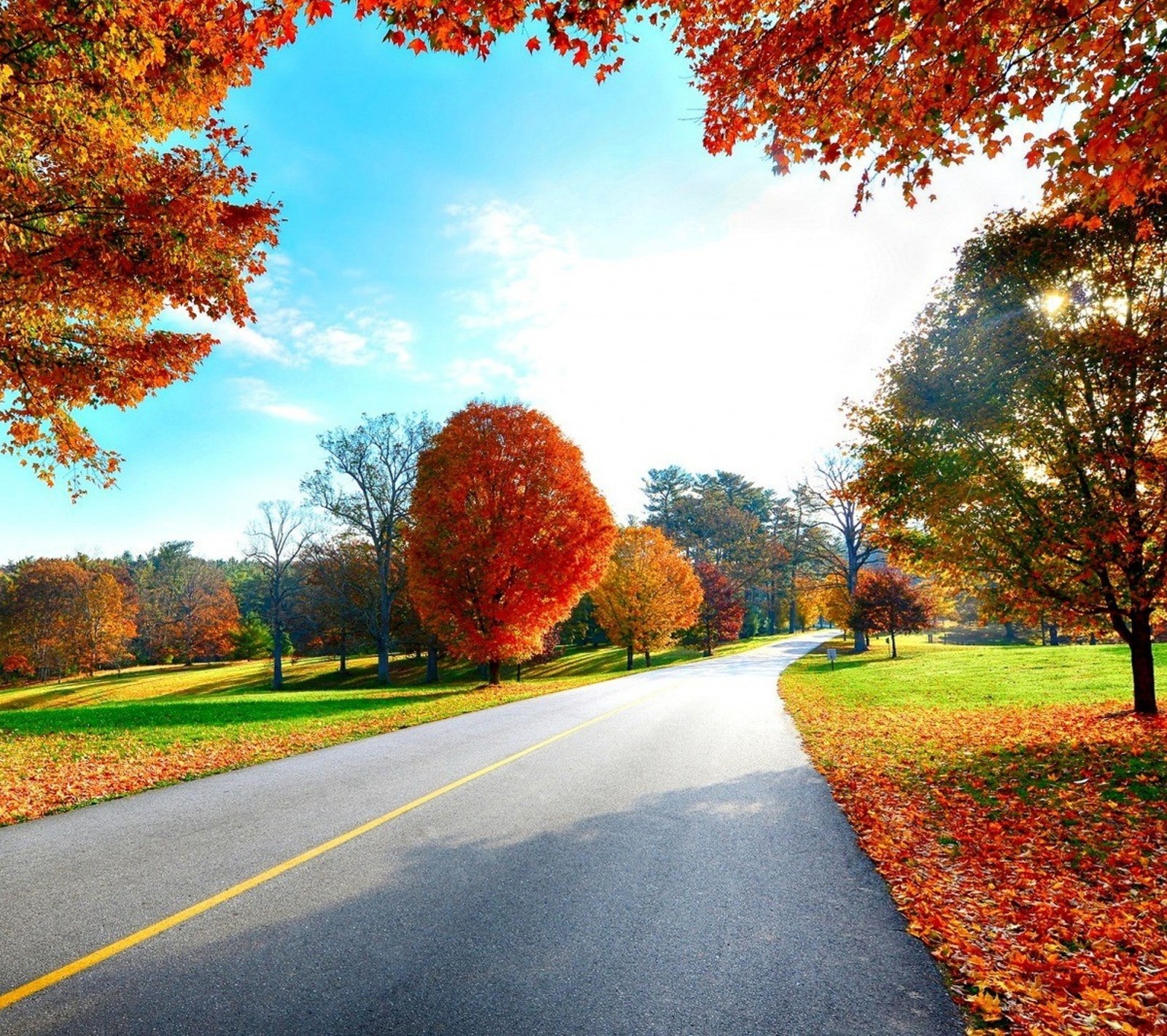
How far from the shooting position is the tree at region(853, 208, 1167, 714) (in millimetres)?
9273

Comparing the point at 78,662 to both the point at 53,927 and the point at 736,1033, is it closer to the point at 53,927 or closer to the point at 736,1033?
the point at 53,927

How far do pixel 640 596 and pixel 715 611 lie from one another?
36.0 feet

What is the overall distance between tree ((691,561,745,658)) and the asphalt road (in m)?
39.3

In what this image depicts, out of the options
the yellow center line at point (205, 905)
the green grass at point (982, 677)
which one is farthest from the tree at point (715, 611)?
the yellow center line at point (205, 905)

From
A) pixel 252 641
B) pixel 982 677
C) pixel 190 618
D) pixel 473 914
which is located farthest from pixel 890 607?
pixel 190 618

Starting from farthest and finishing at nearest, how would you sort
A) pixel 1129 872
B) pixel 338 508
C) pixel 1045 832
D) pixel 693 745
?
1. pixel 338 508
2. pixel 693 745
3. pixel 1045 832
4. pixel 1129 872

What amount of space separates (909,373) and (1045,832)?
7754mm

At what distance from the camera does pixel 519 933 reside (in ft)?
12.8


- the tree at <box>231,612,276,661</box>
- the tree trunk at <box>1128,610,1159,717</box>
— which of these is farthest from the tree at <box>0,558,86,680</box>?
the tree trunk at <box>1128,610,1159,717</box>

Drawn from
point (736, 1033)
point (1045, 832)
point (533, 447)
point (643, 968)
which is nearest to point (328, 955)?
point (643, 968)

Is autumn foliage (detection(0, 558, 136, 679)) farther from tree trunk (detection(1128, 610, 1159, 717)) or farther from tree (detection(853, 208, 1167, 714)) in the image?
tree trunk (detection(1128, 610, 1159, 717))

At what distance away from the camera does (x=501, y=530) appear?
70.4 feet

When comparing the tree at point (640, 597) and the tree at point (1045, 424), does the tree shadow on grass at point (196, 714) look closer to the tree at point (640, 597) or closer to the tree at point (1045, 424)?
the tree at point (1045, 424)

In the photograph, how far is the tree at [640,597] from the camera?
3834 cm
